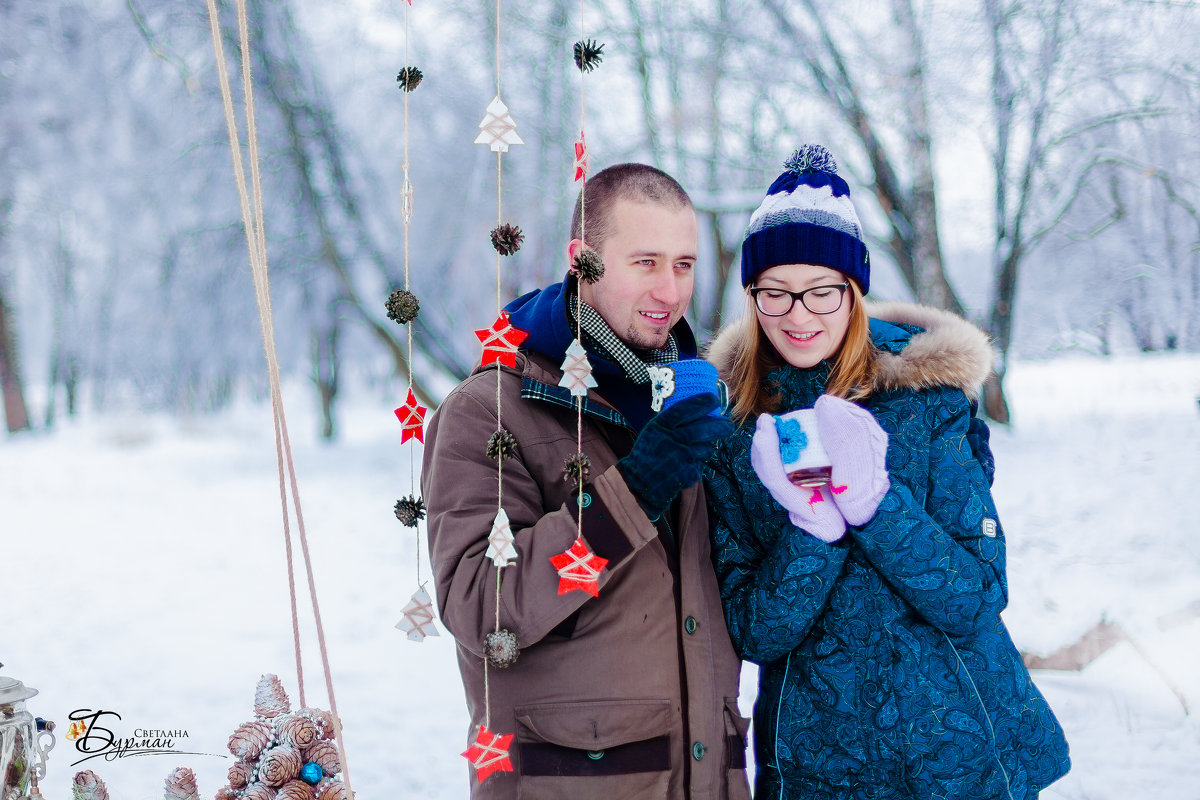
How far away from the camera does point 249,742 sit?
4.21ft

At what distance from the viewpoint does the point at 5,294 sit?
7125mm

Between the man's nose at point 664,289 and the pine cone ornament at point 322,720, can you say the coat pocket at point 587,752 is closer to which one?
the pine cone ornament at point 322,720

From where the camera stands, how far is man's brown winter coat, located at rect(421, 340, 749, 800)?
1.14 metres

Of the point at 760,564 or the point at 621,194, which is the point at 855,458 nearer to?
the point at 760,564

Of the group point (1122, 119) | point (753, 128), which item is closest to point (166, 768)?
point (753, 128)

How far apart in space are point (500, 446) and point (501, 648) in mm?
262

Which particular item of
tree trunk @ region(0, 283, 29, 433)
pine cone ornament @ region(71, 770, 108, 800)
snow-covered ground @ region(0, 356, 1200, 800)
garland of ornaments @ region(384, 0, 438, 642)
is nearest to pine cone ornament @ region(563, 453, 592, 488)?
garland of ornaments @ region(384, 0, 438, 642)

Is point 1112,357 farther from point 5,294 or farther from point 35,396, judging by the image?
point 35,396

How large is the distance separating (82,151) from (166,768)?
4580 millimetres

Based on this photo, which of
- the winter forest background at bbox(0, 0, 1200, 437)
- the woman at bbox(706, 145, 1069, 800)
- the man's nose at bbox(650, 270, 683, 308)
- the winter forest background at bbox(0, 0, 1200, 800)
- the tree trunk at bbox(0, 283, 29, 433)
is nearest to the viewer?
the woman at bbox(706, 145, 1069, 800)

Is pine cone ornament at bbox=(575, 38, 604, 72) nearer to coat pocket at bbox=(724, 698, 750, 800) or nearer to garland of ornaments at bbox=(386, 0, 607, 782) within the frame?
garland of ornaments at bbox=(386, 0, 607, 782)

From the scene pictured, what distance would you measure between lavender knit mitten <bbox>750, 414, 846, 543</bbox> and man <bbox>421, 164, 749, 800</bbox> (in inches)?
4.5

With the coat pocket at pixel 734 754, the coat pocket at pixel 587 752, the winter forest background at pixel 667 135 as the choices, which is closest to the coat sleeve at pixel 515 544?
the coat pocket at pixel 587 752

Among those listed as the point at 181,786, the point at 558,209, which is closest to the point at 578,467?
the point at 181,786
